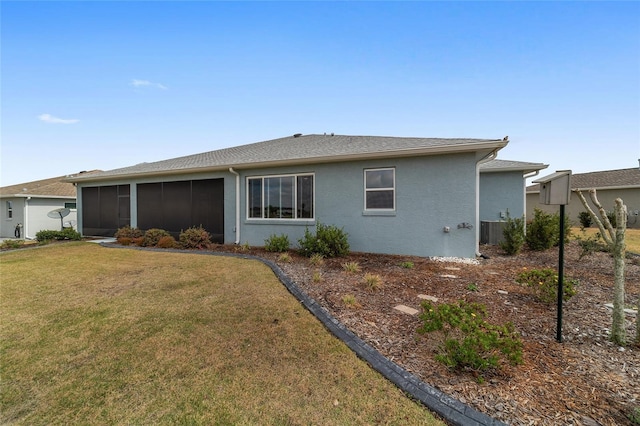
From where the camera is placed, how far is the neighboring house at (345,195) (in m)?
7.34

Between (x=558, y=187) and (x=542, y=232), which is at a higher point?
(x=558, y=187)

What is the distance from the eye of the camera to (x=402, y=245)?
7.86 m

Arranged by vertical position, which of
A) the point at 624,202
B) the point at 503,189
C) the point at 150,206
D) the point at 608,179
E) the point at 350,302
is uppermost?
the point at 608,179

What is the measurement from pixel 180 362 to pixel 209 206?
333 inches

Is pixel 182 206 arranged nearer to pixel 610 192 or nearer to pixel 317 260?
pixel 317 260

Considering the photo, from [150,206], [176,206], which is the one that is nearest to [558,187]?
[176,206]

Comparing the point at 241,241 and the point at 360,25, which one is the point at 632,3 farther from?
the point at 241,241

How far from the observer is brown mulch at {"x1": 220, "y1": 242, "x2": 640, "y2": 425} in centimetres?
206

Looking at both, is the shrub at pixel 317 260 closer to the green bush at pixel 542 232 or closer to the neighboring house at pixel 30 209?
the green bush at pixel 542 232

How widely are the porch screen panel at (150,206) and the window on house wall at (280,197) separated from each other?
4.63 m

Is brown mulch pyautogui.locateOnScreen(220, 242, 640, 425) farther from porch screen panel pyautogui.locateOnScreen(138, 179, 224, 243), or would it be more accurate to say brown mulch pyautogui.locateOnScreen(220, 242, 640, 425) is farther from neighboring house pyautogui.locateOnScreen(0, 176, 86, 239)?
neighboring house pyautogui.locateOnScreen(0, 176, 86, 239)

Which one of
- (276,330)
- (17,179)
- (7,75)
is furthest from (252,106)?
(17,179)

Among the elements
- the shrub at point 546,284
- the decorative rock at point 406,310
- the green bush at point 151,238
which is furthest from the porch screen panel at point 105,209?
the shrub at point 546,284

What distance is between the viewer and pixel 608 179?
66.0 feet
